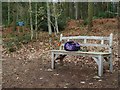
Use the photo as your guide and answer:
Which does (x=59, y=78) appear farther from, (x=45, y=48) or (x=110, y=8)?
(x=110, y=8)

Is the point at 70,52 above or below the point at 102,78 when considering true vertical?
above

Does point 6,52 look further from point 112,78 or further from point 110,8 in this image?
point 110,8

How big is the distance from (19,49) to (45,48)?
95 centimetres

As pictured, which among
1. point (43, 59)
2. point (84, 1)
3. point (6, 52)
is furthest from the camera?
point (84, 1)

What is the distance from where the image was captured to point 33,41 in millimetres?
10922

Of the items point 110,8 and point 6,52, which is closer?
point 6,52

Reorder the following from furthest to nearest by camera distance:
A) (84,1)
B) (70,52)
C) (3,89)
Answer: (84,1) < (70,52) < (3,89)

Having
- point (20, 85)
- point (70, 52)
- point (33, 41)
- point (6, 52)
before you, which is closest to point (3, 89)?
point (20, 85)

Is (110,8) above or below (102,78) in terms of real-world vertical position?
above

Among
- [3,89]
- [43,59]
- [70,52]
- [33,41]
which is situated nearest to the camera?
[3,89]

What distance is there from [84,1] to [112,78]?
59.1 feet

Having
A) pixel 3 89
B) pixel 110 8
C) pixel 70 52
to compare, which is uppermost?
pixel 110 8

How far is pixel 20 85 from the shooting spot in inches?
206

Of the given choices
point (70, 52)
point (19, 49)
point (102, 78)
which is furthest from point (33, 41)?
point (102, 78)
